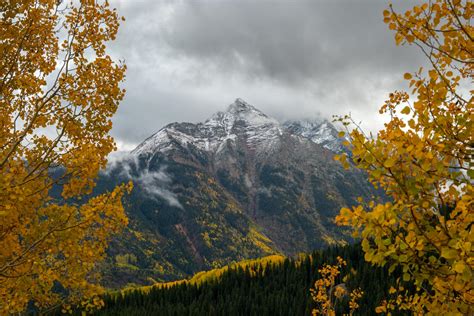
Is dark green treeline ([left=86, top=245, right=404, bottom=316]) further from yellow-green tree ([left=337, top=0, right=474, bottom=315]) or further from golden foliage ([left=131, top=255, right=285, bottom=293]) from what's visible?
yellow-green tree ([left=337, top=0, right=474, bottom=315])

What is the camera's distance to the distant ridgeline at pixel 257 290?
104 ft

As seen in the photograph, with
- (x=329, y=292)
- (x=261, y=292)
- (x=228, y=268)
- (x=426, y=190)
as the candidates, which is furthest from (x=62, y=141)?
(x=228, y=268)

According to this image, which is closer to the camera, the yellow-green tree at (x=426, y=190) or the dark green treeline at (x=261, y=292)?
the yellow-green tree at (x=426, y=190)

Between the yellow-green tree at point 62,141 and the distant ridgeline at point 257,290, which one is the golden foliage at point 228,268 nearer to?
the distant ridgeline at point 257,290

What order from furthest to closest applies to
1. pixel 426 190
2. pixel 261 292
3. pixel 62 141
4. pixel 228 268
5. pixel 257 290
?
pixel 228 268
pixel 257 290
pixel 261 292
pixel 62 141
pixel 426 190

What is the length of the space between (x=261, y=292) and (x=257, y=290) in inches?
71.8

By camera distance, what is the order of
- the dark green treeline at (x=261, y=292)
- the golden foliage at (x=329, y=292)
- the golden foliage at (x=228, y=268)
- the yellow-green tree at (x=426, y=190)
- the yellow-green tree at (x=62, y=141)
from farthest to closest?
the golden foliage at (x=228, y=268) → the dark green treeline at (x=261, y=292) → the golden foliage at (x=329, y=292) → the yellow-green tree at (x=62, y=141) → the yellow-green tree at (x=426, y=190)

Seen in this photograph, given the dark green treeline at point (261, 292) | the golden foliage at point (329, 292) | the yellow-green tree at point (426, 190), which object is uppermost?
the yellow-green tree at point (426, 190)

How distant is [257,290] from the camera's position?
3797cm

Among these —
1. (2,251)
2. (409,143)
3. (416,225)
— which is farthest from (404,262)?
(2,251)

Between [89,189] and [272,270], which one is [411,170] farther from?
[272,270]

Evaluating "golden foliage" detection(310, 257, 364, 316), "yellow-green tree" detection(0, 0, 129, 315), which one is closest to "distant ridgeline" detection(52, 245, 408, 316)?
"golden foliage" detection(310, 257, 364, 316)

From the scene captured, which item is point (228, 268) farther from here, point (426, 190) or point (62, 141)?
point (426, 190)

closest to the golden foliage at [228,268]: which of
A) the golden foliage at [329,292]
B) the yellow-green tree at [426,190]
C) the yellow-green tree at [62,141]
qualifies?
the golden foliage at [329,292]
